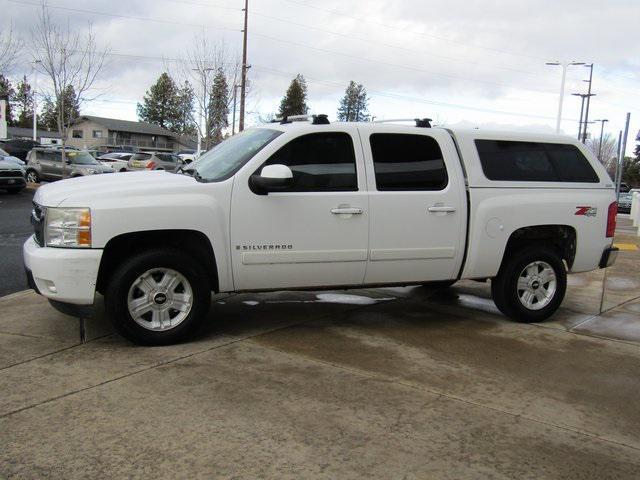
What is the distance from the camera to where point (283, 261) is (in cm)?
520

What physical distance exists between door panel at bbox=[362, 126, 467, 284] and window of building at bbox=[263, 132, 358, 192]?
0.57 feet

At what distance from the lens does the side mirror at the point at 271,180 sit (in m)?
4.85

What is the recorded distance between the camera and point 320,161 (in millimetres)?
5363

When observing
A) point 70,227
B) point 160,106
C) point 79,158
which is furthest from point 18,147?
point 160,106

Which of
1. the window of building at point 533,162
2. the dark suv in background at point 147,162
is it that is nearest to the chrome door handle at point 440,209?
the window of building at point 533,162

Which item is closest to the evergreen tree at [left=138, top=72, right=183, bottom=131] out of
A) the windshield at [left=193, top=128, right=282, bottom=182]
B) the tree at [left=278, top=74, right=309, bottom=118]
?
the tree at [left=278, top=74, right=309, bottom=118]

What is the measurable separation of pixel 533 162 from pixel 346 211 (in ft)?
7.23

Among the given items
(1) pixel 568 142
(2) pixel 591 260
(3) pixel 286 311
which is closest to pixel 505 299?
(2) pixel 591 260

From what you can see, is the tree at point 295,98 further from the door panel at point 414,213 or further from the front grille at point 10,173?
the door panel at point 414,213

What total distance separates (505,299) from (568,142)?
1791mm

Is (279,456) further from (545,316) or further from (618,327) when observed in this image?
(618,327)

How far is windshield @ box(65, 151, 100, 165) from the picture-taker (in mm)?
25531

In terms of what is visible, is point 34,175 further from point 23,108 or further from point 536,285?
point 23,108

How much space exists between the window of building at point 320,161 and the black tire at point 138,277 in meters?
1.07
